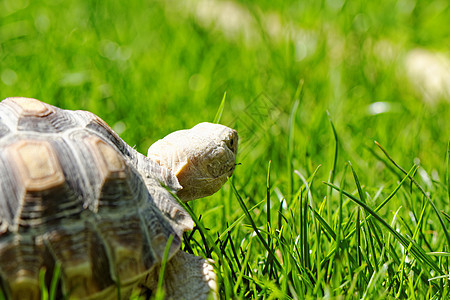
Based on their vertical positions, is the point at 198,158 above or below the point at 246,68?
above

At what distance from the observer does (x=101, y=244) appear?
3.76 ft

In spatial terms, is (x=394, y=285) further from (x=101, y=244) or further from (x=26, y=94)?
(x=26, y=94)

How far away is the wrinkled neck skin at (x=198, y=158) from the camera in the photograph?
4.80 ft

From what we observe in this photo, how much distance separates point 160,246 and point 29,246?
28 centimetres

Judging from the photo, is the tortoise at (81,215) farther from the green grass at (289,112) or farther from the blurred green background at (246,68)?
the blurred green background at (246,68)

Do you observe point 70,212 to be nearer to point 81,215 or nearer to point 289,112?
point 81,215

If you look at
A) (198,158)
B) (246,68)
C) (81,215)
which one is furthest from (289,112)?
(81,215)

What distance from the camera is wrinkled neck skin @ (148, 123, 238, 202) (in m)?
1.46

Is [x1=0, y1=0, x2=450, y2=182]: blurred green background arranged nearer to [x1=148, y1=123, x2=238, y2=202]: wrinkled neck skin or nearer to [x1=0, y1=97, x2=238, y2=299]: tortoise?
[x1=148, y1=123, x2=238, y2=202]: wrinkled neck skin

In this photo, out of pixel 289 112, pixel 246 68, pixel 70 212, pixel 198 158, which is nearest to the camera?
pixel 70 212

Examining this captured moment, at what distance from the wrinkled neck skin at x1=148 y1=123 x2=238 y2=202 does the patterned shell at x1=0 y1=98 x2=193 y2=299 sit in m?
0.20

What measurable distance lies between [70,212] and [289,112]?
1655 mm

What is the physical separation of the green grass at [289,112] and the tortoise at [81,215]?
123 mm

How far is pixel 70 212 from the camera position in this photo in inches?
44.5
